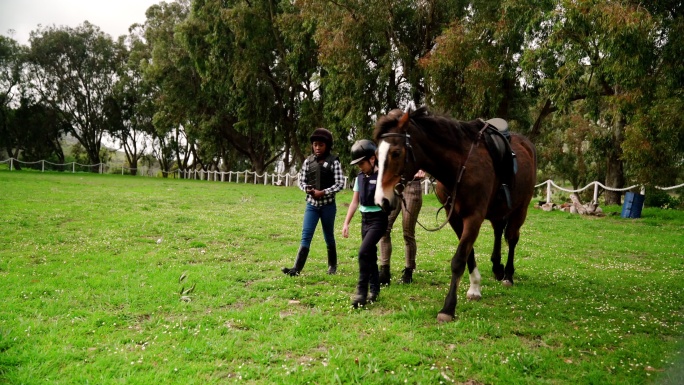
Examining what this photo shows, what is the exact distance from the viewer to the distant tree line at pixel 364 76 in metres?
14.1

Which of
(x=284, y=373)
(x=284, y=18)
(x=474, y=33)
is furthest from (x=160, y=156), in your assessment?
(x=284, y=373)

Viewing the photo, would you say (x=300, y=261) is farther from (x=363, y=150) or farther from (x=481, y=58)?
(x=481, y=58)

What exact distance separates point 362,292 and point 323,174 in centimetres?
214

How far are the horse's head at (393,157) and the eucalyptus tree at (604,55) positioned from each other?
11269 millimetres

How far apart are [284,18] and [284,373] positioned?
1092 inches

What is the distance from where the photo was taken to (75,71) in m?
46.1

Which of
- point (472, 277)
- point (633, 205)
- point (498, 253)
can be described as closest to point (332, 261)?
point (472, 277)

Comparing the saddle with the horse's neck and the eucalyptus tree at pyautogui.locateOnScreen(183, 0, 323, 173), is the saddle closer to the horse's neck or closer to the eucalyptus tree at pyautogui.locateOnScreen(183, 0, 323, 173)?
the horse's neck

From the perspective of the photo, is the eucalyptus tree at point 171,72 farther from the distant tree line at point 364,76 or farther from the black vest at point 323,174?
the black vest at point 323,174

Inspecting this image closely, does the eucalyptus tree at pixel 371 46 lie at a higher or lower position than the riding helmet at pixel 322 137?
higher

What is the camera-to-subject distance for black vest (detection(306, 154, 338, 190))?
6.68 meters

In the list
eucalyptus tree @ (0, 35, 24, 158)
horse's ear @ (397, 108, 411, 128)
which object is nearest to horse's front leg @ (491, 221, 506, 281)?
horse's ear @ (397, 108, 411, 128)

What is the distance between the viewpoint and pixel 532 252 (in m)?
9.63

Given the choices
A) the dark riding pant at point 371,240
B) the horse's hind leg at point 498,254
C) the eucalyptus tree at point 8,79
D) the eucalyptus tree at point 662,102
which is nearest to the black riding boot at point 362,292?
the dark riding pant at point 371,240
